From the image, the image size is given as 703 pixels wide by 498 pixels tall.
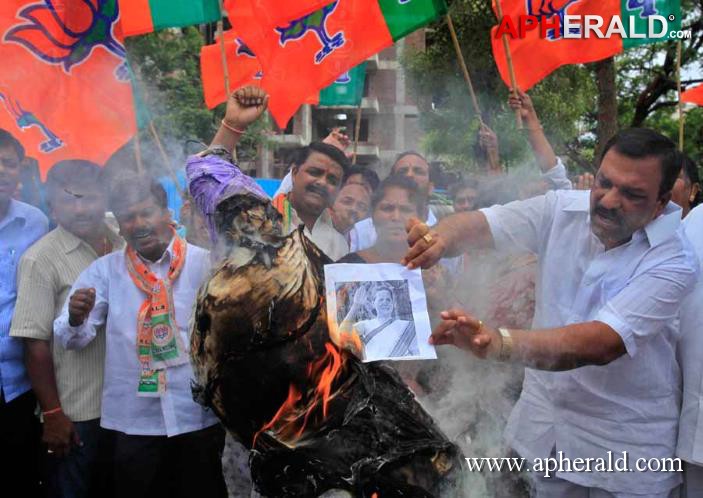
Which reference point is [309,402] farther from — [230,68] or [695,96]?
[695,96]

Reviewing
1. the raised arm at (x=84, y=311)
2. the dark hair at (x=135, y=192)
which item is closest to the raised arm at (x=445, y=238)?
the dark hair at (x=135, y=192)

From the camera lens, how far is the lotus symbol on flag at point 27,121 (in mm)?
3691

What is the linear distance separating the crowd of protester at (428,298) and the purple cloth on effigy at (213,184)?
10cm

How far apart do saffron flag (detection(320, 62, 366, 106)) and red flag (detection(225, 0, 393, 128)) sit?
2.89 ft

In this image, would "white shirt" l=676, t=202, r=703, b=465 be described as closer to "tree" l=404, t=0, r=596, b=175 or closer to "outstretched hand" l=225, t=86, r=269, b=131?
Answer: "outstretched hand" l=225, t=86, r=269, b=131

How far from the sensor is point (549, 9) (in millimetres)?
4547

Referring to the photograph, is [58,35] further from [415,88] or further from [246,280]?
[415,88]

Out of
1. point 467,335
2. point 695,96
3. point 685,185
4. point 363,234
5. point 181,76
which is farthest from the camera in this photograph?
point 181,76

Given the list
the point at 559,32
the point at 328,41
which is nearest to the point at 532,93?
the point at 559,32

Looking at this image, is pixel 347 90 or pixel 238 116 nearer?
pixel 238 116

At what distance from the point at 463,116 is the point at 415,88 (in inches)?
227

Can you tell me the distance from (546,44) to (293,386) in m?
3.52

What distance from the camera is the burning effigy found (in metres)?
2.05

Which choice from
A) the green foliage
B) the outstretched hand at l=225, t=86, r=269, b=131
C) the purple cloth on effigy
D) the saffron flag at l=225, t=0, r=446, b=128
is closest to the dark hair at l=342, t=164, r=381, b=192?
the saffron flag at l=225, t=0, r=446, b=128
